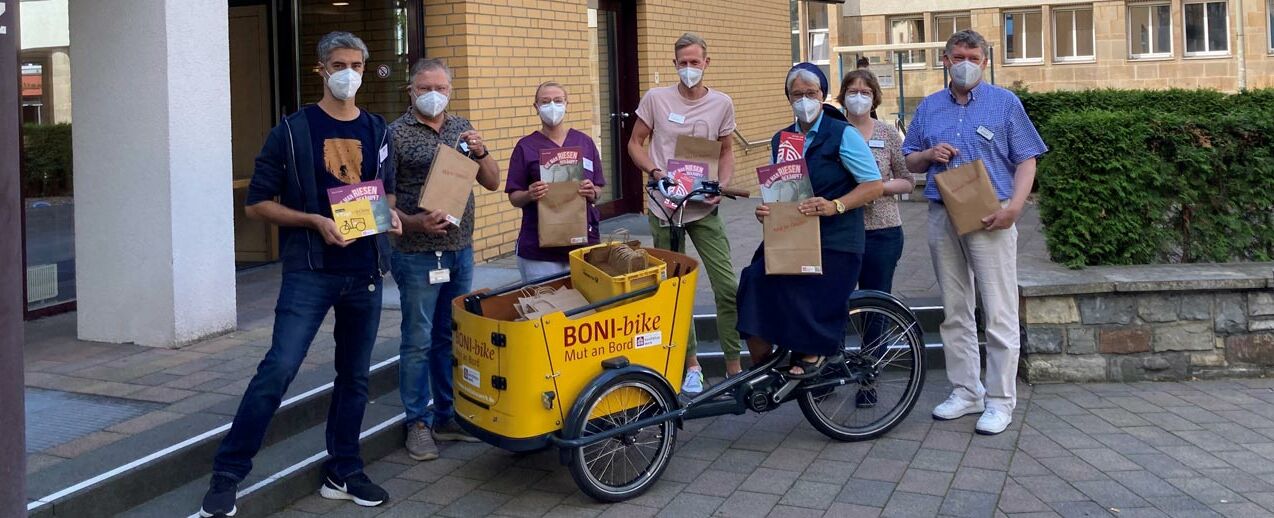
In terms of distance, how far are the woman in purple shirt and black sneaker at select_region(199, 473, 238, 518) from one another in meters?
1.77

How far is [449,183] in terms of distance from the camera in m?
5.21

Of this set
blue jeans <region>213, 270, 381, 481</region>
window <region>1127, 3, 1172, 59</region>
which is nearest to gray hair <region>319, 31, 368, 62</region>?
blue jeans <region>213, 270, 381, 481</region>

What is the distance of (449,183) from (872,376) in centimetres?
224

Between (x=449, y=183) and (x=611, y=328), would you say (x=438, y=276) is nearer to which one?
(x=449, y=183)

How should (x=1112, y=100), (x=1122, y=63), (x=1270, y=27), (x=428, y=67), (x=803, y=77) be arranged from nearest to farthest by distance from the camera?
(x=428, y=67) → (x=803, y=77) → (x=1112, y=100) → (x=1270, y=27) → (x=1122, y=63)

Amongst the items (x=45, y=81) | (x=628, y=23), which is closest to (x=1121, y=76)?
(x=628, y=23)

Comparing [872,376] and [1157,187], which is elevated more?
[1157,187]

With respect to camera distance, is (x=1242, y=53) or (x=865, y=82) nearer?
(x=865, y=82)

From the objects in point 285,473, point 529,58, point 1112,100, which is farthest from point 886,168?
point 1112,100

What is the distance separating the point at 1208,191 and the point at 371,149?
5059 millimetres

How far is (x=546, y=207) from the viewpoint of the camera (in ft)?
18.6

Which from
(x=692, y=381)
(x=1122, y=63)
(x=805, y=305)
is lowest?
(x=692, y=381)

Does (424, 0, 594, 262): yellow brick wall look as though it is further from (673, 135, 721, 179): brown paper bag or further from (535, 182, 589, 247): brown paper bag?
(535, 182, 589, 247): brown paper bag

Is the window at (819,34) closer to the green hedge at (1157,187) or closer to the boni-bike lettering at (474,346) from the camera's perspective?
the green hedge at (1157,187)
